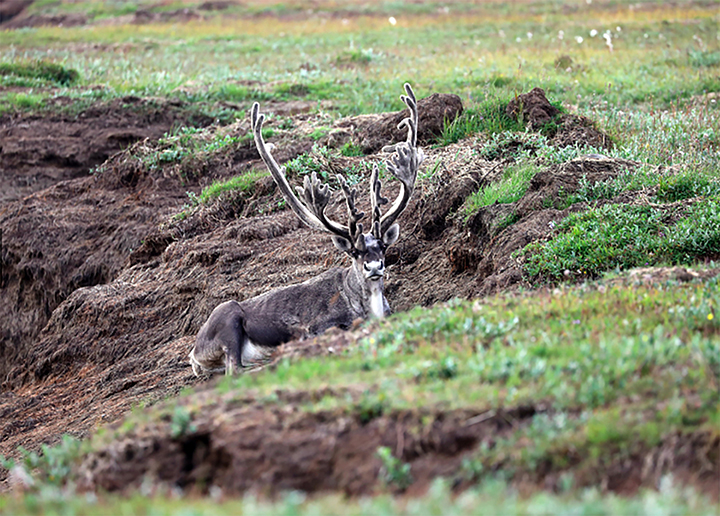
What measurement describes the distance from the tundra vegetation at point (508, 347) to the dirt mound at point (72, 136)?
39 cm

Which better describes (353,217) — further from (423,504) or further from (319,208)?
(423,504)

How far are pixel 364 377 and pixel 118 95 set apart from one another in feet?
45.4

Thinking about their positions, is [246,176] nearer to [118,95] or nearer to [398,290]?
[398,290]

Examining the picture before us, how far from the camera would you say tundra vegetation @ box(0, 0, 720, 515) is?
157 inches

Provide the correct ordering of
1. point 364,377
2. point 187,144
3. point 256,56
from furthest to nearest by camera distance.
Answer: point 256,56
point 187,144
point 364,377

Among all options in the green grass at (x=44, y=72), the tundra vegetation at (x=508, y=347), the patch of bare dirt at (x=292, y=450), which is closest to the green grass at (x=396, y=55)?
the tundra vegetation at (x=508, y=347)

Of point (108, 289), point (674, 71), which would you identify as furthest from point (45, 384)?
point (674, 71)

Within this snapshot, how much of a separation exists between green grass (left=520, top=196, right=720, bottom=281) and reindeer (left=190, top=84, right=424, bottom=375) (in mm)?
1488

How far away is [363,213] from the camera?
24.5 feet

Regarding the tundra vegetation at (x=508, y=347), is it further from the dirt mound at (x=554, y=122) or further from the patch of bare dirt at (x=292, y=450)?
the dirt mound at (x=554, y=122)

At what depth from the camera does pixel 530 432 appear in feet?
13.8

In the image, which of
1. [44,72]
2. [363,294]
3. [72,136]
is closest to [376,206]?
[363,294]

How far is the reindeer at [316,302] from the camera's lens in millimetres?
Answer: 7730

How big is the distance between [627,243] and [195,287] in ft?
18.0
